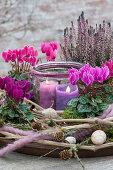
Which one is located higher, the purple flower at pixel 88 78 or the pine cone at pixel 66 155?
the purple flower at pixel 88 78

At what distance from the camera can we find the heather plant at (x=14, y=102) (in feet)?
2.57

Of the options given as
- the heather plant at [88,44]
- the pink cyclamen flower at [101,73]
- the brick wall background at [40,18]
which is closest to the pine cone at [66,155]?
the pink cyclamen flower at [101,73]

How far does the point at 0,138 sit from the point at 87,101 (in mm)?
272

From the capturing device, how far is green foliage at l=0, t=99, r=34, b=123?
809 mm

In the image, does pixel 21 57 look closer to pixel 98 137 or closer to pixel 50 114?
pixel 50 114

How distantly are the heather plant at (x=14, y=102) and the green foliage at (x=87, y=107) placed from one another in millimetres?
139

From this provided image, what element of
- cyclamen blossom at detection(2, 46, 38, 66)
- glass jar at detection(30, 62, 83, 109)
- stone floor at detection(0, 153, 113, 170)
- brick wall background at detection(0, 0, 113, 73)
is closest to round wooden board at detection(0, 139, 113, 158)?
stone floor at detection(0, 153, 113, 170)

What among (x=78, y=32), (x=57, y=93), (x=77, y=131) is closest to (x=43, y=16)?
(x=78, y=32)

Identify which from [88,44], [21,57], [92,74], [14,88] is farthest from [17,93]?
[88,44]

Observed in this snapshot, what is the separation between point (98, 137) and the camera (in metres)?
0.70

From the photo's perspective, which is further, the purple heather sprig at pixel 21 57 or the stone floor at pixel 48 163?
→ the purple heather sprig at pixel 21 57

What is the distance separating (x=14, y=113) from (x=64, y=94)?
199 millimetres

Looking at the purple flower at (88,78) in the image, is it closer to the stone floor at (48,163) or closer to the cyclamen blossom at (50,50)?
the stone floor at (48,163)

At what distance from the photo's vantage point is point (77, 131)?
753mm
